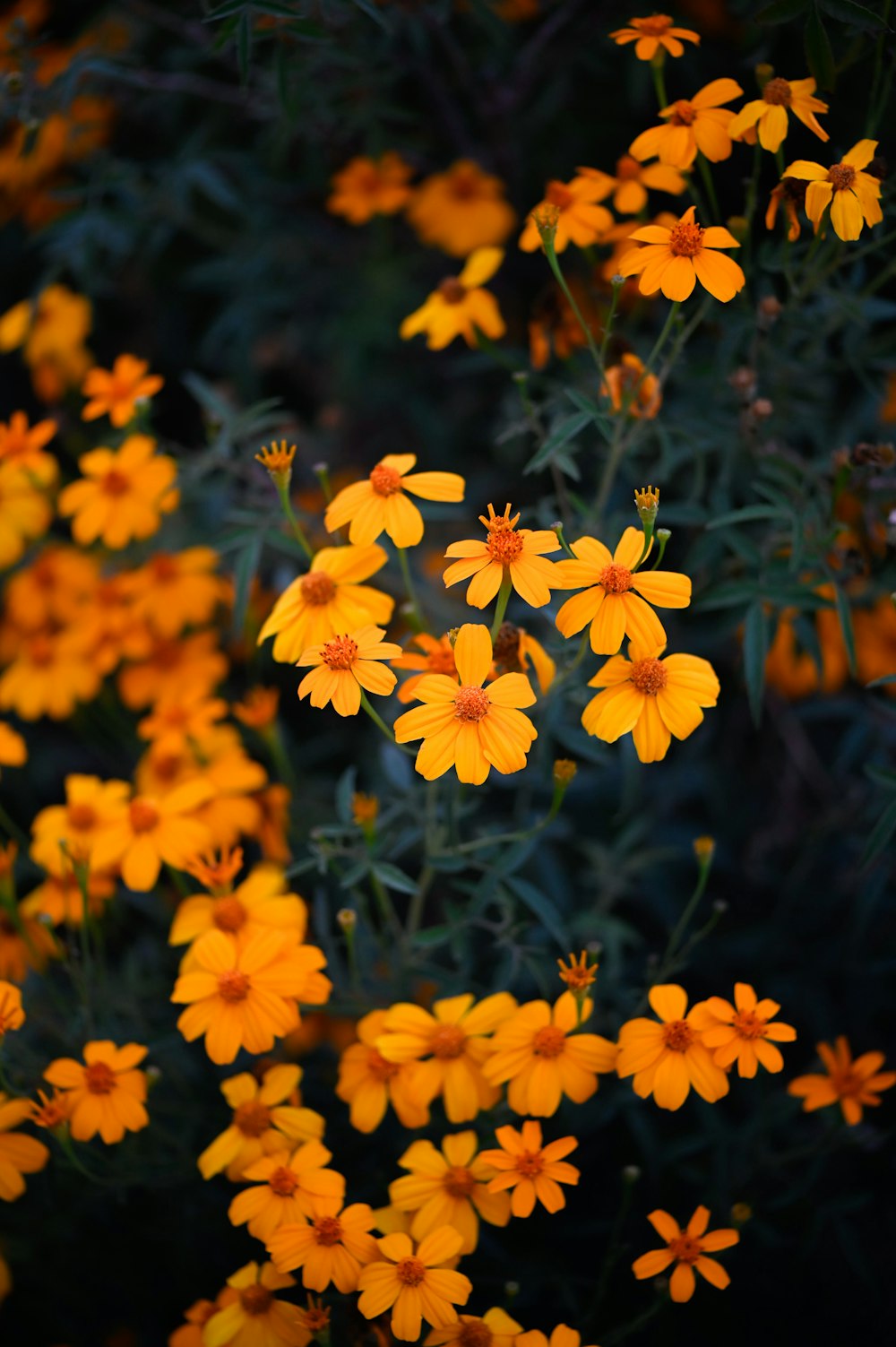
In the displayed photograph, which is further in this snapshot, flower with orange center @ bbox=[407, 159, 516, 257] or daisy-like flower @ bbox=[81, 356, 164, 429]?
flower with orange center @ bbox=[407, 159, 516, 257]

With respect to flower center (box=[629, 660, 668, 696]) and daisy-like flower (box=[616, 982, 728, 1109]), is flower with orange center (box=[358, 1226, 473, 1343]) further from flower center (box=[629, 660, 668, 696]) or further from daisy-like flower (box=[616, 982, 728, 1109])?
flower center (box=[629, 660, 668, 696])

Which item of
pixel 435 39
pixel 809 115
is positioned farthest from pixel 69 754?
pixel 809 115

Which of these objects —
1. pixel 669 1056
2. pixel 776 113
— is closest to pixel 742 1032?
pixel 669 1056

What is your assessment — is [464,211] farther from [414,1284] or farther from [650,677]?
[414,1284]

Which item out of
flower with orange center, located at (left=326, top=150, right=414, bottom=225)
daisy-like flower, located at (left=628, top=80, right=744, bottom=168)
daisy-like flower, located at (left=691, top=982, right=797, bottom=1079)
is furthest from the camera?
flower with orange center, located at (left=326, top=150, right=414, bottom=225)

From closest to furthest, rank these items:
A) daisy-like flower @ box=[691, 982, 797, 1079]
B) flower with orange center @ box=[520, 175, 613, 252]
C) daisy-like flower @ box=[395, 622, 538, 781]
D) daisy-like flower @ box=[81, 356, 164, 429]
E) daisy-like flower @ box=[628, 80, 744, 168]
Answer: daisy-like flower @ box=[395, 622, 538, 781] < daisy-like flower @ box=[691, 982, 797, 1079] < daisy-like flower @ box=[628, 80, 744, 168] < flower with orange center @ box=[520, 175, 613, 252] < daisy-like flower @ box=[81, 356, 164, 429]

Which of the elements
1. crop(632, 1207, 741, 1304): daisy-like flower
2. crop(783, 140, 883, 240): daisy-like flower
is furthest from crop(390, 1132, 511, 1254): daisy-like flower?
crop(783, 140, 883, 240): daisy-like flower

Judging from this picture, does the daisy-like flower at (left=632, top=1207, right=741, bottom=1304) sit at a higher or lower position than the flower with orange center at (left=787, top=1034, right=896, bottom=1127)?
higher
